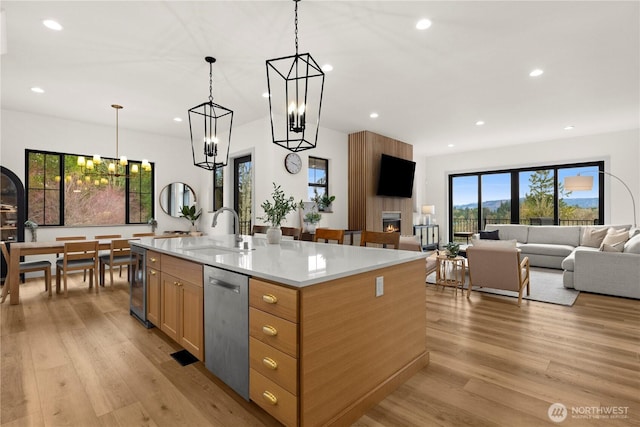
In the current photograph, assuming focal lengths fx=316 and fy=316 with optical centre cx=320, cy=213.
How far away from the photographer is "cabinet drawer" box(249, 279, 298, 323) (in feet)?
4.81

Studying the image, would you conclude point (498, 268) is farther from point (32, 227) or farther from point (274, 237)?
point (32, 227)

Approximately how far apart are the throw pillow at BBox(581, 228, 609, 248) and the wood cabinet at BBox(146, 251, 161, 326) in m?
7.21

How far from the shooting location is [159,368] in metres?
2.27

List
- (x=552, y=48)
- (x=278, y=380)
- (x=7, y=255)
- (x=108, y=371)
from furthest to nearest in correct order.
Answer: (x=7, y=255) → (x=552, y=48) → (x=108, y=371) → (x=278, y=380)

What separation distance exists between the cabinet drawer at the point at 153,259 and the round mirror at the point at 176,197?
14.1 ft

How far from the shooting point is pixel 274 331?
1.55 m

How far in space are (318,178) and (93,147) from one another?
426 cm

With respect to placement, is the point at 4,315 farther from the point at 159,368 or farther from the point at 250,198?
the point at 250,198

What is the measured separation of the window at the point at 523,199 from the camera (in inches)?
292

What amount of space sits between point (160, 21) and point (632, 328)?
206 inches

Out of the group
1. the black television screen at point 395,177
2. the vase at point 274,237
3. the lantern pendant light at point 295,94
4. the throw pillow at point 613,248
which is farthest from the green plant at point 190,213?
the throw pillow at point 613,248

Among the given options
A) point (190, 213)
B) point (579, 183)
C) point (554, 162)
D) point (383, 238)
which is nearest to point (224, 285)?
point (383, 238)

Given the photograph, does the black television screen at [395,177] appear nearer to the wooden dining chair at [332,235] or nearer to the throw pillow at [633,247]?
the wooden dining chair at [332,235]

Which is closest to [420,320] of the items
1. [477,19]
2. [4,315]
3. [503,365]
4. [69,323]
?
[503,365]
